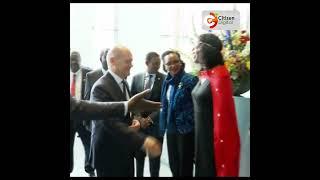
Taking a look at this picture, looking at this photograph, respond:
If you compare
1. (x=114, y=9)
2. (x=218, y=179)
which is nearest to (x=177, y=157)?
(x=218, y=179)

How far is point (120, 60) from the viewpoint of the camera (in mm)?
2777

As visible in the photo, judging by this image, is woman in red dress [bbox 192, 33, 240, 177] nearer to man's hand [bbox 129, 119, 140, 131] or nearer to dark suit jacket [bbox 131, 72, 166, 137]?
dark suit jacket [bbox 131, 72, 166, 137]

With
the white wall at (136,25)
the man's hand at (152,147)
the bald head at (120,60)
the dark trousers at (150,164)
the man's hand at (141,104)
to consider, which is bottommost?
the dark trousers at (150,164)

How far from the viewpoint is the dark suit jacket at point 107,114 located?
2.71m

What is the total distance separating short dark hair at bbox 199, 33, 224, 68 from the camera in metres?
2.80

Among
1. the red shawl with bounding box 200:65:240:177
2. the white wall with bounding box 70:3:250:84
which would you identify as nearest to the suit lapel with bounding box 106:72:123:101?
the white wall with bounding box 70:3:250:84

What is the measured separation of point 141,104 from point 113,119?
20 cm

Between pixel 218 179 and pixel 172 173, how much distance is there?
0.29 metres

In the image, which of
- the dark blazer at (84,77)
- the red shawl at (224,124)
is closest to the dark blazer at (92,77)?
the dark blazer at (84,77)

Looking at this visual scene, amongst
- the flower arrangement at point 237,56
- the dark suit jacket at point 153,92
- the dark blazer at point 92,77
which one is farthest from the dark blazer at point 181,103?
the dark blazer at point 92,77

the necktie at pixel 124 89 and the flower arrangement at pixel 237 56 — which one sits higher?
the flower arrangement at pixel 237 56

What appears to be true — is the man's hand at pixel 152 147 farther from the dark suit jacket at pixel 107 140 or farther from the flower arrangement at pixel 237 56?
the flower arrangement at pixel 237 56

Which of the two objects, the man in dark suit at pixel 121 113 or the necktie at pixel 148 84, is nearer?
the man in dark suit at pixel 121 113

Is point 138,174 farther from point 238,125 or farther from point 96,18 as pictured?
point 96,18
